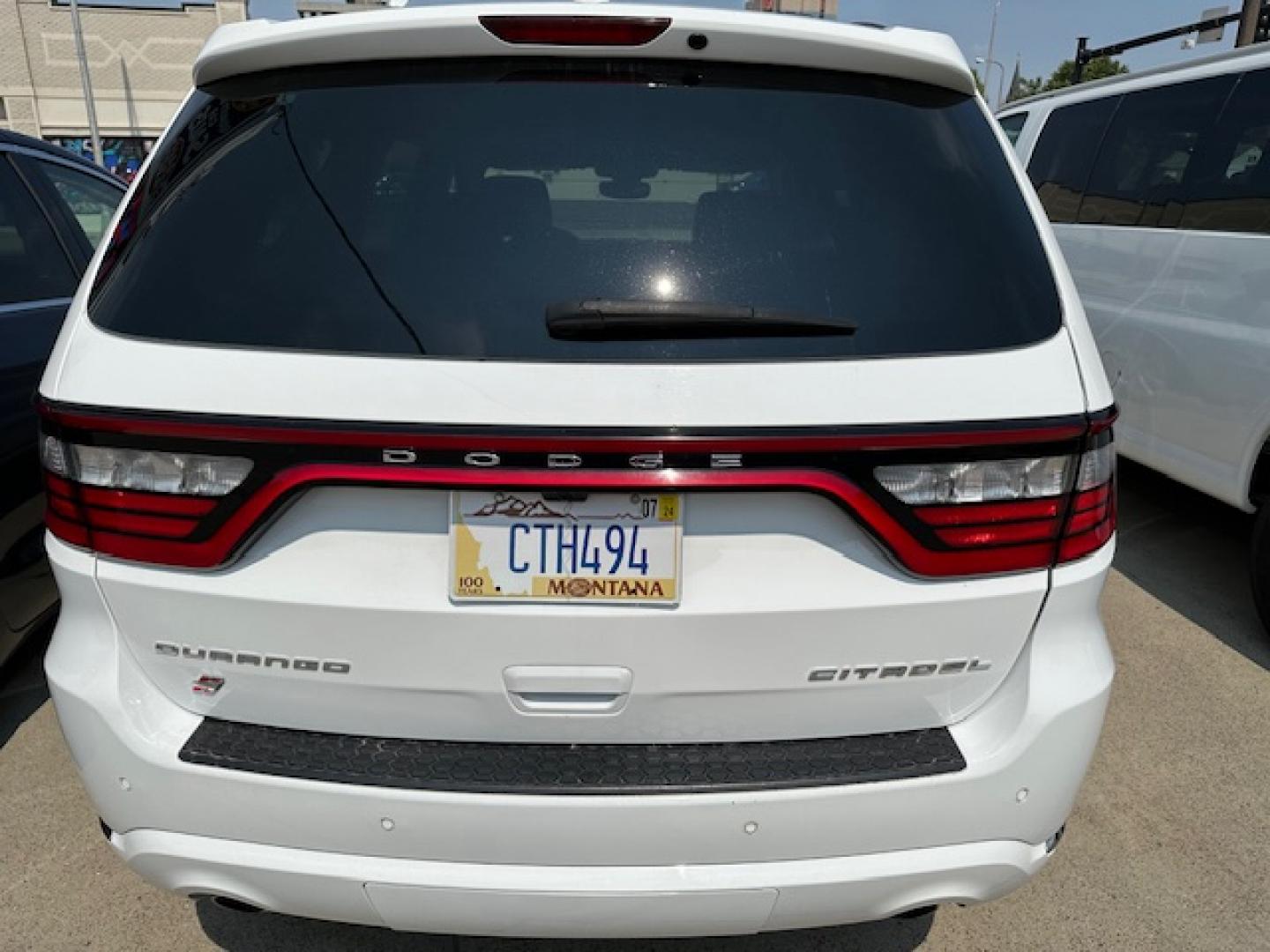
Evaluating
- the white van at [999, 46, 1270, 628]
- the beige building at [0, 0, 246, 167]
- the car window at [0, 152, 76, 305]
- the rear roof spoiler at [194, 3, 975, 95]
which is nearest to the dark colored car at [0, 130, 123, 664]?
the car window at [0, 152, 76, 305]

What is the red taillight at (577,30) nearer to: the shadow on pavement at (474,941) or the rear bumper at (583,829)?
the rear bumper at (583,829)

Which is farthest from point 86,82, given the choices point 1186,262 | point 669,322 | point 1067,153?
point 669,322

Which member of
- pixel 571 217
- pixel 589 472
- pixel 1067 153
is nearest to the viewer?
pixel 589 472

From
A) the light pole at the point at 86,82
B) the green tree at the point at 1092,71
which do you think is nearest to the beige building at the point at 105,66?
the light pole at the point at 86,82

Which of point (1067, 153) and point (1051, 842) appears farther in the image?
point (1067, 153)

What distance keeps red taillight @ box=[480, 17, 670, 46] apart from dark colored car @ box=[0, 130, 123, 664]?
1735mm

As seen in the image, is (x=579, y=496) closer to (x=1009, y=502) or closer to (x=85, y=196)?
(x=1009, y=502)

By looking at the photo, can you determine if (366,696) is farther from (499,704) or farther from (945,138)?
(945,138)

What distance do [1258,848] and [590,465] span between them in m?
2.32

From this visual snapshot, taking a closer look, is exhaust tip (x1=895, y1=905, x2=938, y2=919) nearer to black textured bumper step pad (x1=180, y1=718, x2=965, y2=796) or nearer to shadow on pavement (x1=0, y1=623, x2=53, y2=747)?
black textured bumper step pad (x1=180, y1=718, x2=965, y2=796)

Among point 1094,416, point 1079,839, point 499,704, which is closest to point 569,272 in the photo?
point 499,704

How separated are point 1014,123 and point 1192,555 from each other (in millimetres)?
3342

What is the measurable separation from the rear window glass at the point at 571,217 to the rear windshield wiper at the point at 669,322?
0.01 m

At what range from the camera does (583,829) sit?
143cm
